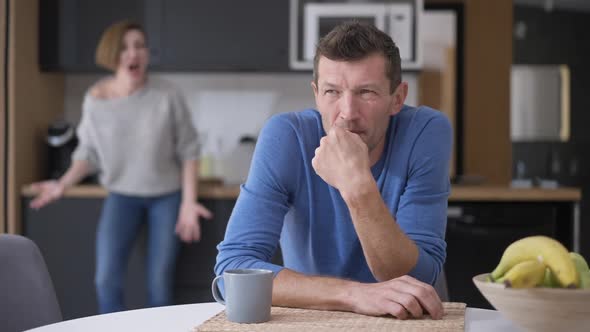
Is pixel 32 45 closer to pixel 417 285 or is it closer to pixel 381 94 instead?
pixel 381 94

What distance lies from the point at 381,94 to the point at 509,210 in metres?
2.21

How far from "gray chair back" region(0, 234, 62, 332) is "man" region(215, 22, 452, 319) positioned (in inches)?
14.1

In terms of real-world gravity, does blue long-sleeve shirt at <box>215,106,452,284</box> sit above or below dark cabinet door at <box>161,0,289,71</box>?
below

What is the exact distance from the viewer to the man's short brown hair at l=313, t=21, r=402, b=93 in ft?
5.36

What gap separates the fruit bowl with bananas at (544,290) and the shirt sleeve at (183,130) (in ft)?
8.44

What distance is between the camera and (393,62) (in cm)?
171

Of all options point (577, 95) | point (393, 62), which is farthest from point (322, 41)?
point (577, 95)

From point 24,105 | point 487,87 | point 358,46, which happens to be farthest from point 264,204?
point 487,87

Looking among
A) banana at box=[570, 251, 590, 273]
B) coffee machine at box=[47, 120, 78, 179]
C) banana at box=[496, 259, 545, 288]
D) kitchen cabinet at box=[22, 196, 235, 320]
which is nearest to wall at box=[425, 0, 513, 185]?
kitchen cabinet at box=[22, 196, 235, 320]

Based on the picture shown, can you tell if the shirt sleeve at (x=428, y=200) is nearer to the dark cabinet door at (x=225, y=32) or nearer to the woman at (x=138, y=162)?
the woman at (x=138, y=162)

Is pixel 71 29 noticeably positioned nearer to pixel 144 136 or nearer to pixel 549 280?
pixel 144 136

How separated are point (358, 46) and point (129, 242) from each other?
2.26 m

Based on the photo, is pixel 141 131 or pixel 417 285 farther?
pixel 141 131

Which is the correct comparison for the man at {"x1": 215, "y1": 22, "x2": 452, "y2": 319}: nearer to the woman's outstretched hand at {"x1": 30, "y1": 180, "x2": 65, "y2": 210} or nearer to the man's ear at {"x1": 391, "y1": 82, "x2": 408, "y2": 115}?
the man's ear at {"x1": 391, "y1": 82, "x2": 408, "y2": 115}
